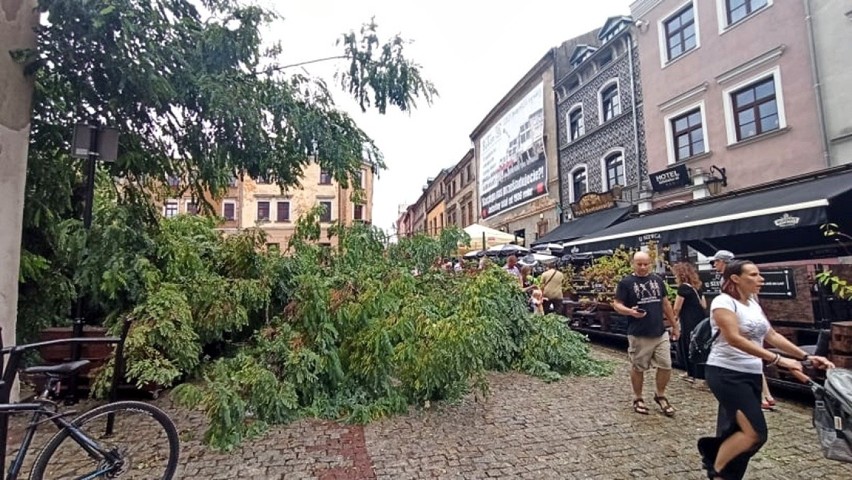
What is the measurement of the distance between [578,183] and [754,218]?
38.7ft

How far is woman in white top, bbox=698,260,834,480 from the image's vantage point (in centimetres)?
274

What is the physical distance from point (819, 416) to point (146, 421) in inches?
182

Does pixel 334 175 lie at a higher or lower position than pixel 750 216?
higher

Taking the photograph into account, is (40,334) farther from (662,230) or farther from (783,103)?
(783,103)

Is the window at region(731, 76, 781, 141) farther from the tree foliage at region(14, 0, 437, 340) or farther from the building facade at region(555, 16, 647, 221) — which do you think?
the tree foliage at region(14, 0, 437, 340)

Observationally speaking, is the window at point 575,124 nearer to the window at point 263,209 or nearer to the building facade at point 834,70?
the building facade at point 834,70

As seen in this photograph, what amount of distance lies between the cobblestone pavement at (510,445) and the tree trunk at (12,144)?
6.71 feet

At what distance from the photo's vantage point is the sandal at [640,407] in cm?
459

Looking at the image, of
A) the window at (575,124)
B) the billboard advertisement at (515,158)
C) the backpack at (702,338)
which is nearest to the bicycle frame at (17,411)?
the backpack at (702,338)

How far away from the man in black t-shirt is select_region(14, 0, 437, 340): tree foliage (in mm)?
3529

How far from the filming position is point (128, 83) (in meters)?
4.93

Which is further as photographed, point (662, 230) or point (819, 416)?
point (662, 230)

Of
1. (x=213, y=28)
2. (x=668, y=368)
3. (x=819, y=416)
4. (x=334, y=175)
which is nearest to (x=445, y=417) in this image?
(x=668, y=368)

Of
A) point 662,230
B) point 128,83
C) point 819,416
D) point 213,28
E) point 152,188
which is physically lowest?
point 819,416
